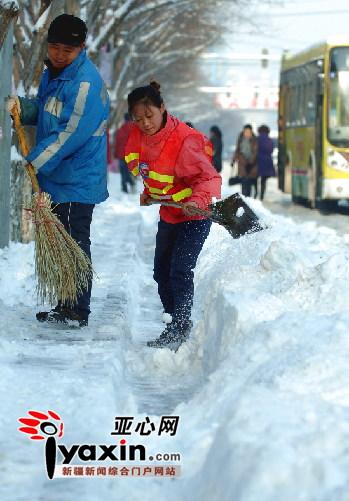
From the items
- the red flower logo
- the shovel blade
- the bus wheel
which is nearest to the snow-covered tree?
the bus wheel

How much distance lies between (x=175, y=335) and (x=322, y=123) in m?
14.9

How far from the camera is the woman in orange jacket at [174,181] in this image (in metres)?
7.34

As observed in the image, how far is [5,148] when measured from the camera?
467 inches

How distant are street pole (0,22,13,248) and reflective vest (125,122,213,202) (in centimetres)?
421

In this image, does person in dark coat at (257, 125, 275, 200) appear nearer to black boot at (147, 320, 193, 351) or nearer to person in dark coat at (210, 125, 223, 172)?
person in dark coat at (210, 125, 223, 172)

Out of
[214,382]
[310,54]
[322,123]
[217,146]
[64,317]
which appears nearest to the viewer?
[214,382]

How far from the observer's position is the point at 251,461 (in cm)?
400

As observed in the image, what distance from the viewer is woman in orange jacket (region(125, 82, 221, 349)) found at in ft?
24.1

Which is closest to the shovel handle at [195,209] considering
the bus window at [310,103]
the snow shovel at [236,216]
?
the snow shovel at [236,216]

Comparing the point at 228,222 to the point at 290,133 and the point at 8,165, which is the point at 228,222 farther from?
the point at 290,133

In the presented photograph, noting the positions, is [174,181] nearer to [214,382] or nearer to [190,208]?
[190,208]

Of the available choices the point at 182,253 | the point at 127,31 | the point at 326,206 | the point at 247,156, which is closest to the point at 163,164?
the point at 182,253

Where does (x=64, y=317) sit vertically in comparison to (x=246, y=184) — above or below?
above

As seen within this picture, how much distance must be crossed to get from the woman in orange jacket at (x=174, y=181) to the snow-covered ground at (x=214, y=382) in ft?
0.80
